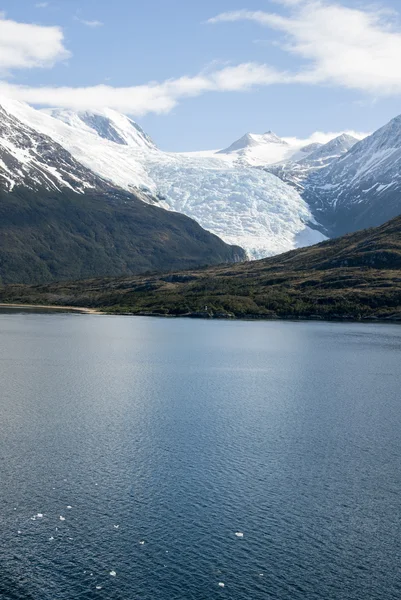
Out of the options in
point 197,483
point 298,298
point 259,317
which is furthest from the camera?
point 298,298

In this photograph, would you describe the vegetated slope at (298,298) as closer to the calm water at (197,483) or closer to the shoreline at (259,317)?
the shoreline at (259,317)

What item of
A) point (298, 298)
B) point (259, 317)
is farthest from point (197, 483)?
point (298, 298)

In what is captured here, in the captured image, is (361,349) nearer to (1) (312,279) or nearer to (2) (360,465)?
(2) (360,465)

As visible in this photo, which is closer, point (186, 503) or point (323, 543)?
point (323, 543)

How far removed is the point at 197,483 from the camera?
37.8 metres

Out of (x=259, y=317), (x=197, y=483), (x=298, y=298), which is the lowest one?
(x=197, y=483)

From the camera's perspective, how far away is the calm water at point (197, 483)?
27.7 metres

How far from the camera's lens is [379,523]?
33.0 m

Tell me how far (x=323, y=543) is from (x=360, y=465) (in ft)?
38.5

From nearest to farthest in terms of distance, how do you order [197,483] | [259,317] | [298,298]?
[197,483], [259,317], [298,298]

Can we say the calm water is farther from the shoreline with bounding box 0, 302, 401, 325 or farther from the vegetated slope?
the vegetated slope

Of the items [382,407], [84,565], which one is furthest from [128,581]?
[382,407]

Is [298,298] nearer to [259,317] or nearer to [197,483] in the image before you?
[259,317]

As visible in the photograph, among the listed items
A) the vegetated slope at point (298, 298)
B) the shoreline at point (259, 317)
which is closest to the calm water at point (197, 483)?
the shoreline at point (259, 317)
